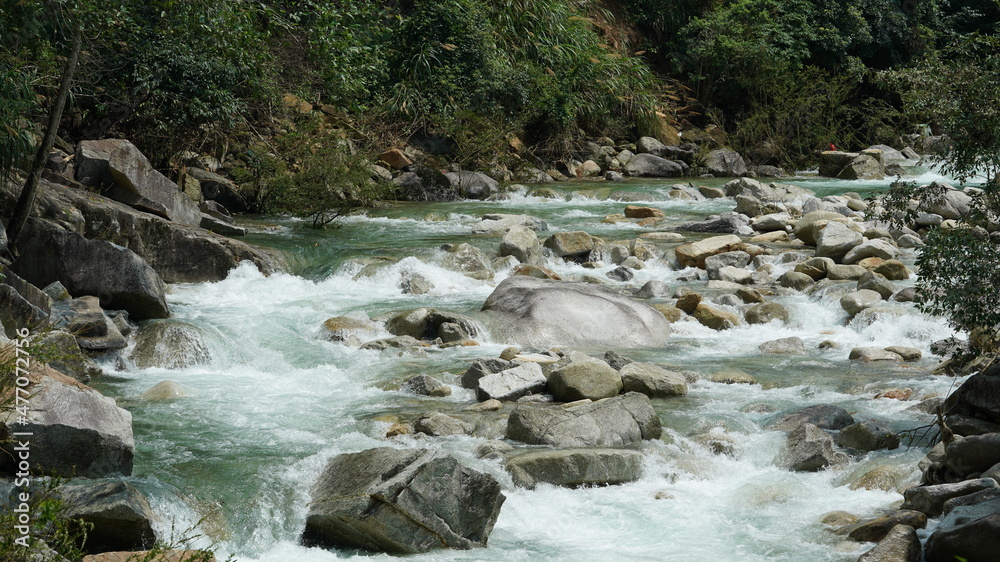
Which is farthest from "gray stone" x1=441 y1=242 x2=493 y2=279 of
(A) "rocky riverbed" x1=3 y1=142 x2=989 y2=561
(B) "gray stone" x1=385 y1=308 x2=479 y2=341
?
(B) "gray stone" x1=385 y1=308 x2=479 y2=341

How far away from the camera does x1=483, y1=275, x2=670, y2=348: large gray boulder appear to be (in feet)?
29.5

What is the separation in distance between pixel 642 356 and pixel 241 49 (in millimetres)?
5002

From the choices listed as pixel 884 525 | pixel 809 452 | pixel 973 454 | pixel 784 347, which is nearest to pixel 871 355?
pixel 784 347

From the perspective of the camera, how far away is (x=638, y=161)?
859 inches

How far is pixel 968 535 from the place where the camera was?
4.12m

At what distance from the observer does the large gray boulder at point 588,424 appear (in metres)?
6.00

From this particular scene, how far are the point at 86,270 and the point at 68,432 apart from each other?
4522 millimetres

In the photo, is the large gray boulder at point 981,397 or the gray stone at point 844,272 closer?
the large gray boulder at point 981,397

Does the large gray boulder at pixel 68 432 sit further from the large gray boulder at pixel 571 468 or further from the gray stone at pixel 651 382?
the gray stone at pixel 651 382

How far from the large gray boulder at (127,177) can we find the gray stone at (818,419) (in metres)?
8.02

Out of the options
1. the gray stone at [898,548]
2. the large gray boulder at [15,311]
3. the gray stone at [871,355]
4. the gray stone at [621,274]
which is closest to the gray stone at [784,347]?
the gray stone at [871,355]

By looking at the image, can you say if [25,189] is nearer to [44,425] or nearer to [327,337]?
[327,337]

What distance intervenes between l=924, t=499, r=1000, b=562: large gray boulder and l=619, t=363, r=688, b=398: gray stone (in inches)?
115

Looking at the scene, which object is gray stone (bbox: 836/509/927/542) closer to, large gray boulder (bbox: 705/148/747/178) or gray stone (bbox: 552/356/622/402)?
gray stone (bbox: 552/356/622/402)
